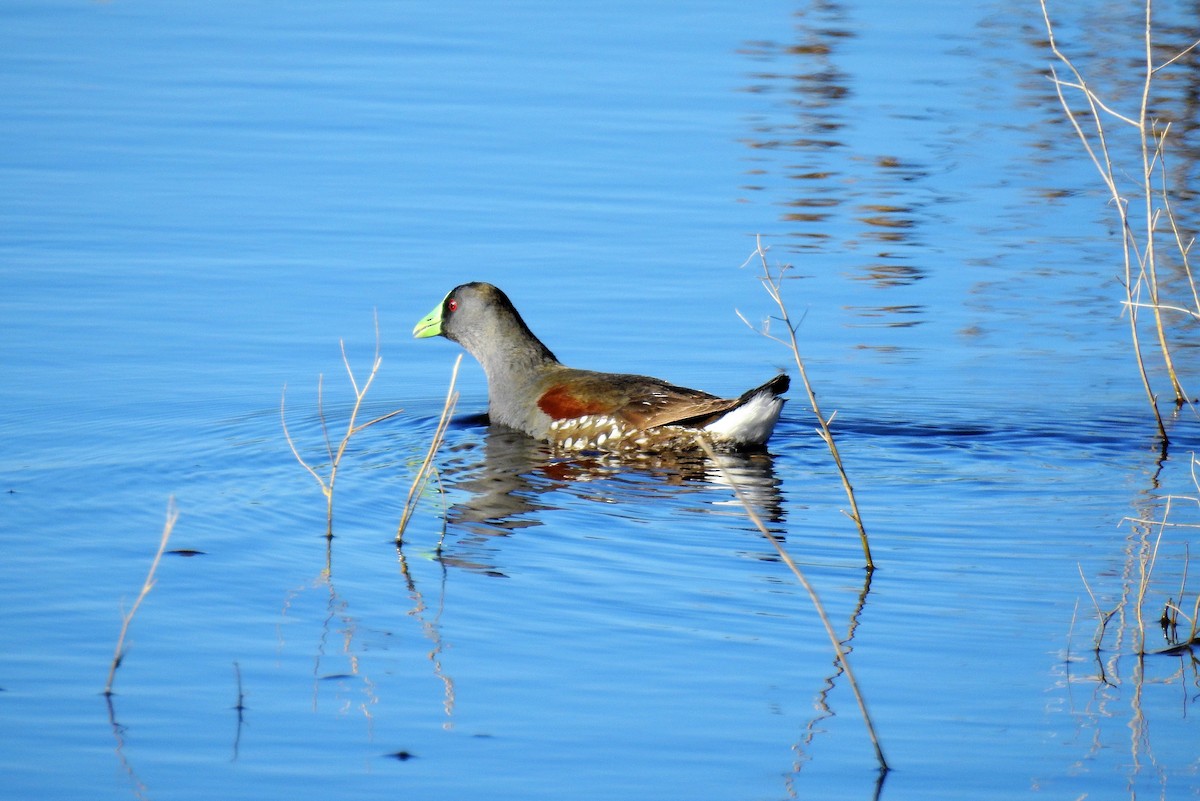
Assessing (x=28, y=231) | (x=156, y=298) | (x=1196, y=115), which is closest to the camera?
(x=156, y=298)

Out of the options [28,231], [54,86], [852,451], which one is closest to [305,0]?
[54,86]

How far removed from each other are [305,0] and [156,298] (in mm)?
9984

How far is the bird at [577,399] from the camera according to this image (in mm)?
9461

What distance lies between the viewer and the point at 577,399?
10.0 m

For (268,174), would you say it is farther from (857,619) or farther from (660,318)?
(857,619)

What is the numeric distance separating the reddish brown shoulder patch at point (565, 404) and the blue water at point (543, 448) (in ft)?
1.29

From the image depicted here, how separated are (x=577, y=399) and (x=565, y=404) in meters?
0.11

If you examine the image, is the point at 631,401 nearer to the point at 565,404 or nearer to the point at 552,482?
the point at 565,404

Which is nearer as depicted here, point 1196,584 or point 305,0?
point 1196,584

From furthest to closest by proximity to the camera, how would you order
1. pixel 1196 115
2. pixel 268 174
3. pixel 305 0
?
pixel 305 0 < pixel 1196 115 < pixel 268 174

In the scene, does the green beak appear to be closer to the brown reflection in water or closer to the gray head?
the gray head

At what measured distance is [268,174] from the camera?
14.4 metres

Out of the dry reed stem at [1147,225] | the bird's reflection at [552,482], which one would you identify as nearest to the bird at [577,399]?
the bird's reflection at [552,482]

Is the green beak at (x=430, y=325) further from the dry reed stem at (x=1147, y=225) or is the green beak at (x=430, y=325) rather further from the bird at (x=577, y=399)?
the dry reed stem at (x=1147, y=225)
